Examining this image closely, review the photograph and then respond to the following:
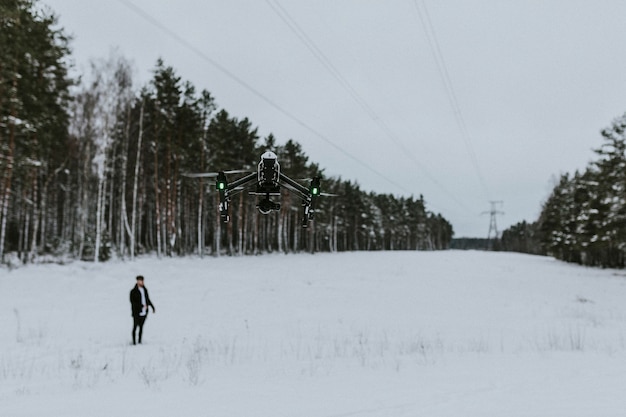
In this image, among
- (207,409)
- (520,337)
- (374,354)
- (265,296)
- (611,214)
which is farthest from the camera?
(611,214)

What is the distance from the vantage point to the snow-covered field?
6844mm

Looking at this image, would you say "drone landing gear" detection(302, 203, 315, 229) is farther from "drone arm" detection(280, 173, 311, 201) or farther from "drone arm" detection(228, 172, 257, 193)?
"drone arm" detection(228, 172, 257, 193)

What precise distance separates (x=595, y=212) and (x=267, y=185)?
1791 inches

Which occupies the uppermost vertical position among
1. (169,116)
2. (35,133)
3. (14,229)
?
(169,116)

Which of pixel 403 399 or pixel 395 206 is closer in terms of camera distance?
pixel 403 399

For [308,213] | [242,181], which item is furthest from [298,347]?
[242,181]

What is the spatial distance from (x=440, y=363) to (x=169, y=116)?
26.9m

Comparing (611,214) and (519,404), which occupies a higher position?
(611,214)

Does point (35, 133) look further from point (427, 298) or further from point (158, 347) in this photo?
point (427, 298)

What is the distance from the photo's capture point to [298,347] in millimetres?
12047

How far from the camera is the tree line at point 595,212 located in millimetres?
34750

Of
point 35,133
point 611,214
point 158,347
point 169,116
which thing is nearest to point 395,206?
point 611,214

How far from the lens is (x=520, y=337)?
542 inches

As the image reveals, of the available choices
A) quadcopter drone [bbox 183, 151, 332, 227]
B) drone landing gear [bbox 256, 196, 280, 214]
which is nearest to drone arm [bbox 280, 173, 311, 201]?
quadcopter drone [bbox 183, 151, 332, 227]
